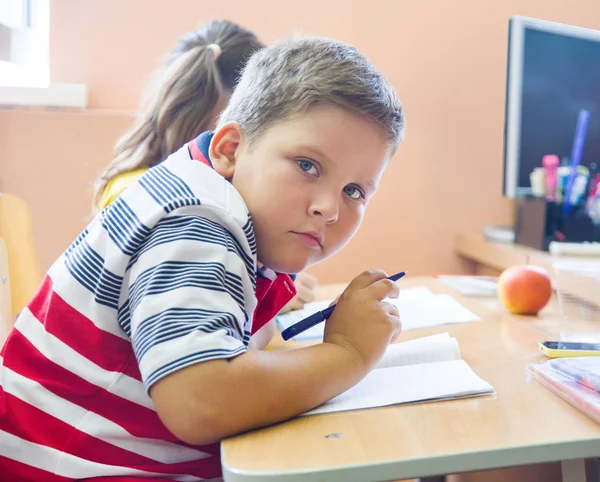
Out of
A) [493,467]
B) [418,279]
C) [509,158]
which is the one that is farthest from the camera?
[509,158]

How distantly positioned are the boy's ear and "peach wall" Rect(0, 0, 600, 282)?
1029 millimetres

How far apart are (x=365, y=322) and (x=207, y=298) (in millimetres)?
196

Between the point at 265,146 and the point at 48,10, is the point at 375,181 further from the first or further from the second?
the point at 48,10

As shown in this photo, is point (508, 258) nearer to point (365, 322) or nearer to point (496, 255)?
point (496, 255)

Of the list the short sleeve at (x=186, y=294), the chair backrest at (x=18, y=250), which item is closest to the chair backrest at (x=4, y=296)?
the chair backrest at (x=18, y=250)

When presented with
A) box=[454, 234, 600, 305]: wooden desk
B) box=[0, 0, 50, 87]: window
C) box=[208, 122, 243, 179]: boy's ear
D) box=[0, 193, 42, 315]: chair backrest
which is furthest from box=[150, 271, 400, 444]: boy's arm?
box=[0, 0, 50, 87]: window

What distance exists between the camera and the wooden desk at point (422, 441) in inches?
18.9

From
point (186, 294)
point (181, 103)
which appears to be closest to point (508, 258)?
point (181, 103)

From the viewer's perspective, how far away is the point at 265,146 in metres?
0.68

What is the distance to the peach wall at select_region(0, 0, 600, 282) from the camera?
1729mm

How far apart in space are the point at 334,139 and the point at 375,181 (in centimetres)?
9

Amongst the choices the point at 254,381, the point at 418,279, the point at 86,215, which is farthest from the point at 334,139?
the point at 86,215

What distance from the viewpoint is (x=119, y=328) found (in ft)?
2.03

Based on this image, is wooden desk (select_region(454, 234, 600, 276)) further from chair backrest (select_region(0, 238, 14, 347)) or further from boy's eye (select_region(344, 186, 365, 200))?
chair backrest (select_region(0, 238, 14, 347))
